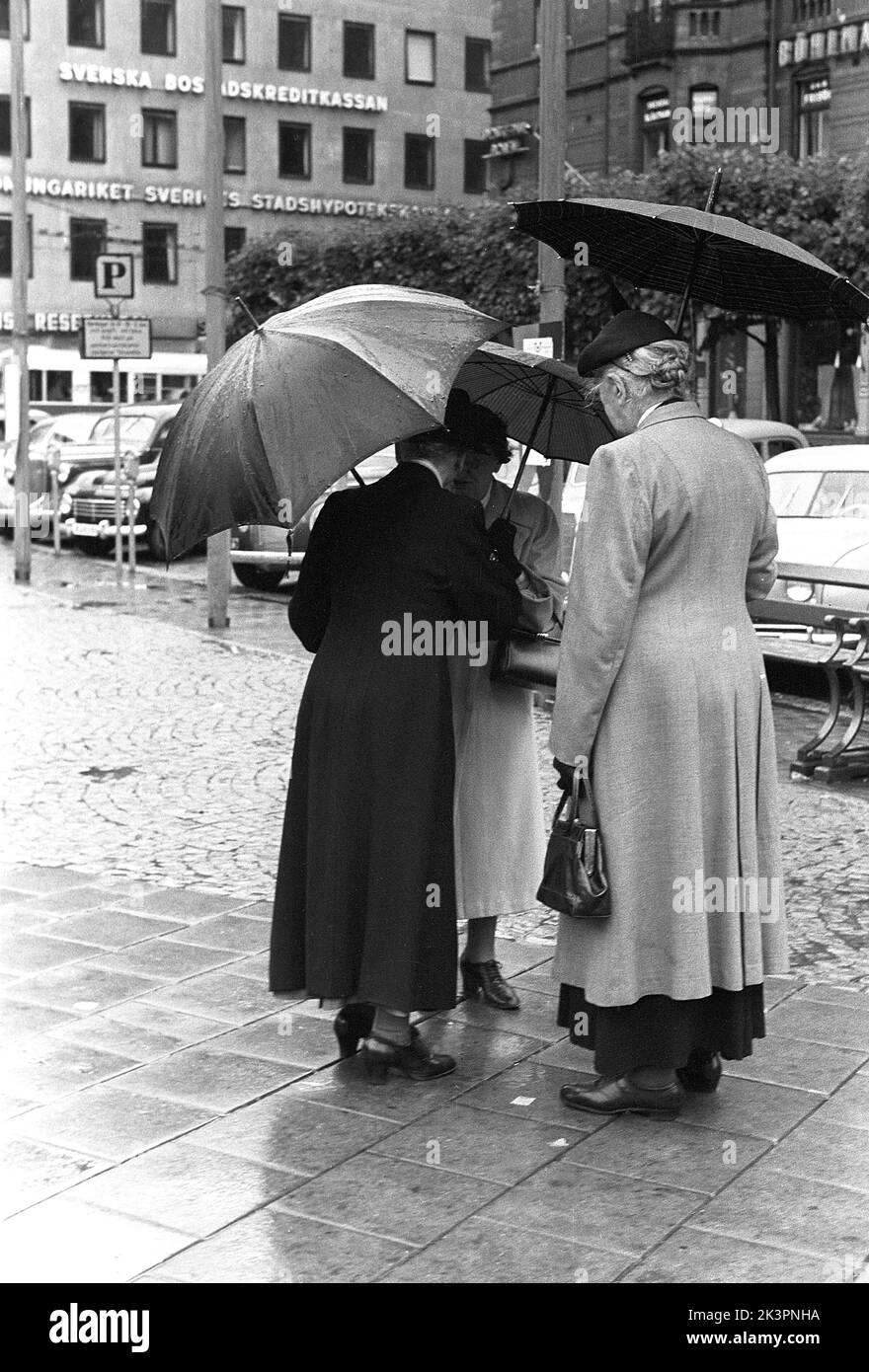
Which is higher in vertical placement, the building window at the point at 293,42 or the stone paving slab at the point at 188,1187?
the building window at the point at 293,42

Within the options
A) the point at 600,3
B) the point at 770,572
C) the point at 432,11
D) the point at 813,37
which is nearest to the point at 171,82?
the point at 432,11

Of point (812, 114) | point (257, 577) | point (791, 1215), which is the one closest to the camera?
point (791, 1215)

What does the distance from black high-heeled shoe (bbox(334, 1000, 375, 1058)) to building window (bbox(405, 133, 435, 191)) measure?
54961 millimetres

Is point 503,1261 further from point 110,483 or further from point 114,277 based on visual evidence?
point 110,483

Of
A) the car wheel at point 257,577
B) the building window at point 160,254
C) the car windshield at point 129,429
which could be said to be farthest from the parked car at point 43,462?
the building window at point 160,254

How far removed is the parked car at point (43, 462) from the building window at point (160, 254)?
79.1 ft

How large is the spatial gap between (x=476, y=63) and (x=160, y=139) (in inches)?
448

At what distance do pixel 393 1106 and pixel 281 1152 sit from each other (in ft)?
1.37

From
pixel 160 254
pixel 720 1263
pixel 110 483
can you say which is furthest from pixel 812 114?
pixel 720 1263

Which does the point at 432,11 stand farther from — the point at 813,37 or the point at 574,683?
the point at 574,683

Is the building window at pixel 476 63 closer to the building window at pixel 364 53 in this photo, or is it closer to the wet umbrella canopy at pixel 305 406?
the building window at pixel 364 53

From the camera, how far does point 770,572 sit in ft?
15.3

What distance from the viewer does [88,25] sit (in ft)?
171

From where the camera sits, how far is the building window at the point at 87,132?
171 feet
